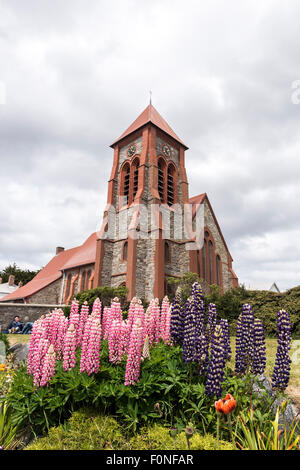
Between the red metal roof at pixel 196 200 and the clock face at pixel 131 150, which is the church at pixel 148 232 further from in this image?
the clock face at pixel 131 150

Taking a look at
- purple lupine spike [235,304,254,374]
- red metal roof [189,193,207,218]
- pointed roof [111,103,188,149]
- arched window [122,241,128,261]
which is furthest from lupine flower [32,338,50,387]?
pointed roof [111,103,188,149]

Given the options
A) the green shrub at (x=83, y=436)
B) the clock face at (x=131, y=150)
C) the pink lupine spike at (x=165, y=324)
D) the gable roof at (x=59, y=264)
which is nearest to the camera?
the green shrub at (x=83, y=436)

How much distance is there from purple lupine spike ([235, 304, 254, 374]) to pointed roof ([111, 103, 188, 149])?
2772 centimetres

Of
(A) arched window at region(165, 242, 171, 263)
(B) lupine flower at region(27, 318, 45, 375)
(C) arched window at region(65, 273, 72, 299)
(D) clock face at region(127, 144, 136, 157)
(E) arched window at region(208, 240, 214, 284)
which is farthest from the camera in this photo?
(C) arched window at region(65, 273, 72, 299)

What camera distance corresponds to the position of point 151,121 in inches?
1162

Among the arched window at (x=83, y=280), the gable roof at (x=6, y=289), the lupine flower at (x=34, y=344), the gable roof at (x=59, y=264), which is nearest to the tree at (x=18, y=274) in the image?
the gable roof at (x=6, y=289)

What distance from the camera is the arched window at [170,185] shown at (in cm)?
3016

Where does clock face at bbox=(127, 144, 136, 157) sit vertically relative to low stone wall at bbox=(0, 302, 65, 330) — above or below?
above

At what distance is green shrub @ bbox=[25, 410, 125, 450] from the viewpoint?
3.79 metres

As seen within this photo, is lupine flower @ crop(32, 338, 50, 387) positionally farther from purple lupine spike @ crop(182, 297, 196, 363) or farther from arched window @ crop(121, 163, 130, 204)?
arched window @ crop(121, 163, 130, 204)

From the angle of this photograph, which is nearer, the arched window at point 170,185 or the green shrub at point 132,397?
the green shrub at point 132,397
